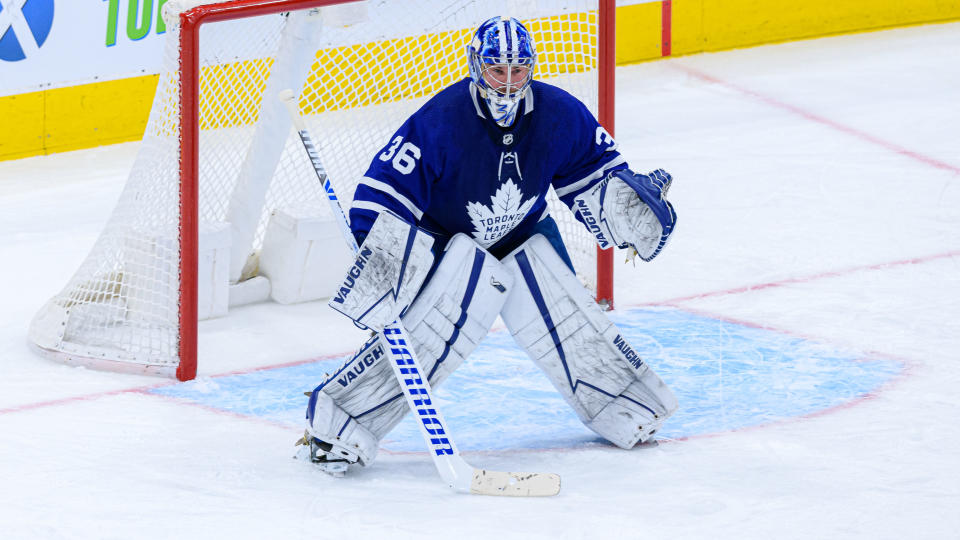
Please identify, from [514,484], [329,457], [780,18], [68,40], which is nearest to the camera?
[514,484]

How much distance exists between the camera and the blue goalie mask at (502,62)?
3.69m

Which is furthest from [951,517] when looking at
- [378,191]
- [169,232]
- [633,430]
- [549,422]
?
[169,232]

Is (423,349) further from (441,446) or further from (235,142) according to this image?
(235,142)


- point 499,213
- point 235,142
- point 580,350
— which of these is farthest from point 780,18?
point 499,213

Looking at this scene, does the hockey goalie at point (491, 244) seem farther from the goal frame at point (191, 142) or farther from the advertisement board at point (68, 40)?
the advertisement board at point (68, 40)

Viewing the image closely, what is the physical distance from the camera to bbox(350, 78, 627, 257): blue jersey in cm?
375

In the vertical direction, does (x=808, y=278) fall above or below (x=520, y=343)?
below

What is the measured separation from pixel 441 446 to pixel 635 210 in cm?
72

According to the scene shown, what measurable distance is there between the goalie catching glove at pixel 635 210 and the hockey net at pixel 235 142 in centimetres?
116

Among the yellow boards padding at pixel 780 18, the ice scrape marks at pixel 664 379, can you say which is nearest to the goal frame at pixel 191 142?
the ice scrape marks at pixel 664 379

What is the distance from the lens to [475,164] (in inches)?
149

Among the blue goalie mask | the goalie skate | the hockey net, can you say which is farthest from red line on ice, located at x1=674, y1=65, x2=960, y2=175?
the goalie skate

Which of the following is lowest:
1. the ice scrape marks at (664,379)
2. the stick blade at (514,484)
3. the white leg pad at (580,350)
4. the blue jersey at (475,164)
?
the ice scrape marks at (664,379)

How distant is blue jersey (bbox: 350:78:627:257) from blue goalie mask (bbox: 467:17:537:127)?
0.24ft
